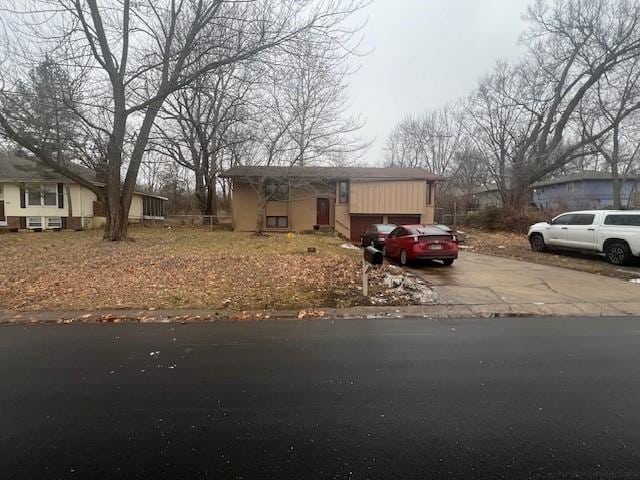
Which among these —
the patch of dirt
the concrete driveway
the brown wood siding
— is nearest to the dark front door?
the brown wood siding

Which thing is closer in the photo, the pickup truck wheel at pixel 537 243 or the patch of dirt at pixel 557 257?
the patch of dirt at pixel 557 257

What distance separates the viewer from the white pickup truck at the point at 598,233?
39.8 feet

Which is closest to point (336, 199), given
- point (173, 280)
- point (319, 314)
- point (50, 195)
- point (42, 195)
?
point (173, 280)

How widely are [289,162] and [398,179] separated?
313 inches

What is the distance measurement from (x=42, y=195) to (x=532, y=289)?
3068 centimetres

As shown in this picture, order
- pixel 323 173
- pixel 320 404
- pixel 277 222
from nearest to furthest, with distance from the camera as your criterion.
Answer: pixel 320 404 < pixel 323 173 < pixel 277 222

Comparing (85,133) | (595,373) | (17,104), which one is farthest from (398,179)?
(595,373)

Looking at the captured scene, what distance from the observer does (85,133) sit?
15.9 metres

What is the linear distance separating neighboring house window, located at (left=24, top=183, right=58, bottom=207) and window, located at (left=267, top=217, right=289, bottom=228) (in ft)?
49.5

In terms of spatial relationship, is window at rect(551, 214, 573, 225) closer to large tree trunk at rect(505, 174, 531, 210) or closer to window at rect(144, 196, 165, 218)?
large tree trunk at rect(505, 174, 531, 210)

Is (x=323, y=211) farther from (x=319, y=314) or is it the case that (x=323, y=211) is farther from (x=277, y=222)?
(x=319, y=314)

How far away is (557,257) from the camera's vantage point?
14.2m

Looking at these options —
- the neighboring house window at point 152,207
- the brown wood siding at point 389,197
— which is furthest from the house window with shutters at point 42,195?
the brown wood siding at point 389,197

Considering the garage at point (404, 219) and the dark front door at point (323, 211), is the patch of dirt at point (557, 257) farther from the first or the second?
the dark front door at point (323, 211)
